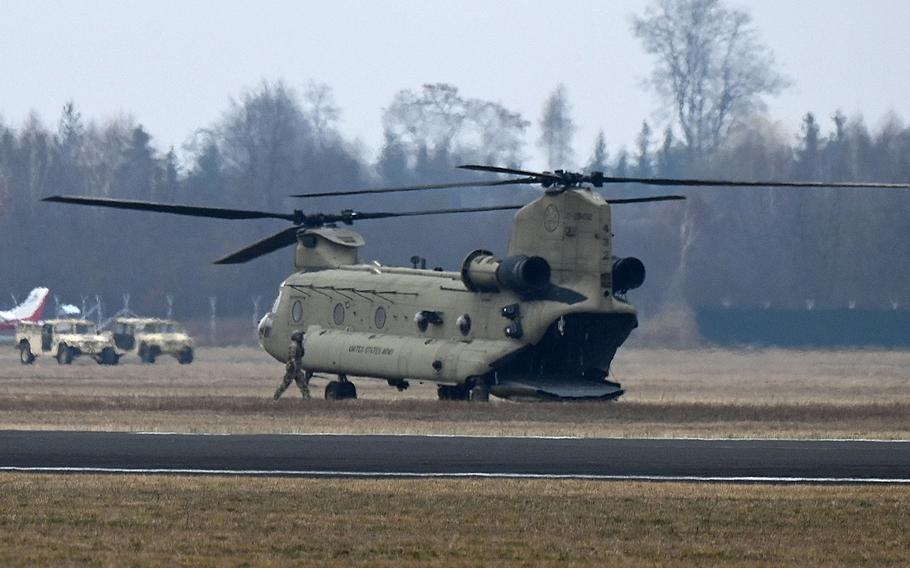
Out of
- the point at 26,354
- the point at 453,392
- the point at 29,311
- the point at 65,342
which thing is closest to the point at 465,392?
the point at 453,392

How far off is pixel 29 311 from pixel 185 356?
488 inches

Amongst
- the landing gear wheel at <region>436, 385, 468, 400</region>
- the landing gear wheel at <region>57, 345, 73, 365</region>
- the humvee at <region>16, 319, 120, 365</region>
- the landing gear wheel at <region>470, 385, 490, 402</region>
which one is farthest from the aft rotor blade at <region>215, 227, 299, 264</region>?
the landing gear wheel at <region>57, 345, 73, 365</region>

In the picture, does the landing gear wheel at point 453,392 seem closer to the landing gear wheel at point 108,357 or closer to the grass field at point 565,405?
the grass field at point 565,405

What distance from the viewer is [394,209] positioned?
2975 inches

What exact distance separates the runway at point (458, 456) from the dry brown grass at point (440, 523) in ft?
4.23

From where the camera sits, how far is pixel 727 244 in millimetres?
74875

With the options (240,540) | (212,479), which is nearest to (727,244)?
(212,479)

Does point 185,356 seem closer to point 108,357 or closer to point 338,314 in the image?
point 108,357

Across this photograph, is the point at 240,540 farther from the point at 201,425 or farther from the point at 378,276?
the point at 378,276

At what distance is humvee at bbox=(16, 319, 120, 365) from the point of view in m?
66.6

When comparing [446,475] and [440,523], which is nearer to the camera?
[440,523]

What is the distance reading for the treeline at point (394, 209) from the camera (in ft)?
229

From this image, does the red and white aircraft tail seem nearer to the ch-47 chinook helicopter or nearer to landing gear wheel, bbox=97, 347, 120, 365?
landing gear wheel, bbox=97, 347, 120, 365

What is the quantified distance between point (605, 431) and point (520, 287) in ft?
19.2
